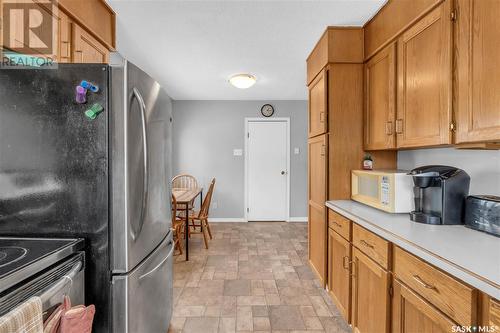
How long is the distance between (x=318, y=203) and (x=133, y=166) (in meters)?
1.80

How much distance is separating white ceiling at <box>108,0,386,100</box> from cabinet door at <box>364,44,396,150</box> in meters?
0.40

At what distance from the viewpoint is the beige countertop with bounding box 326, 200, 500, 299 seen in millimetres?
836

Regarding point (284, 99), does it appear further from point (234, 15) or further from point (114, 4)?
point (114, 4)

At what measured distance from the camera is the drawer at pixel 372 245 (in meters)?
1.34

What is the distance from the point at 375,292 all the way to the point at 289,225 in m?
3.33

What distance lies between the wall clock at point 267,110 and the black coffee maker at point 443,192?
12.0 ft

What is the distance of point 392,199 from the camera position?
66.5 inches

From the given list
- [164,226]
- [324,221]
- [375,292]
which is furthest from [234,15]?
→ [375,292]

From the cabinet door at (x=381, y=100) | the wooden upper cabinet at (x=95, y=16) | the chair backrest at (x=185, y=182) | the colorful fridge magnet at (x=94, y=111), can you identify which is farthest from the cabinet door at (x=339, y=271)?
the chair backrest at (x=185, y=182)

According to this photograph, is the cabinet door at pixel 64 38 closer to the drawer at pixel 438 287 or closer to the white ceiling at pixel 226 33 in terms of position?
the white ceiling at pixel 226 33

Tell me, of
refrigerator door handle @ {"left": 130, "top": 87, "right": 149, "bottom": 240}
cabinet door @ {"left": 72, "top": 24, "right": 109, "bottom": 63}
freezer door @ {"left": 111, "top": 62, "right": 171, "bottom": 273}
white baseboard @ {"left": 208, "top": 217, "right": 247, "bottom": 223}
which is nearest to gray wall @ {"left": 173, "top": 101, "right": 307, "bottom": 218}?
white baseboard @ {"left": 208, "top": 217, "right": 247, "bottom": 223}

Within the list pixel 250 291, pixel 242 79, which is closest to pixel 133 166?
pixel 250 291

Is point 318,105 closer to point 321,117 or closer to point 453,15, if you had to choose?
point 321,117

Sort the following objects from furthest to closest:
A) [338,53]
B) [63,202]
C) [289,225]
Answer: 1. [289,225]
2. [338,53]
3. [63,202]
